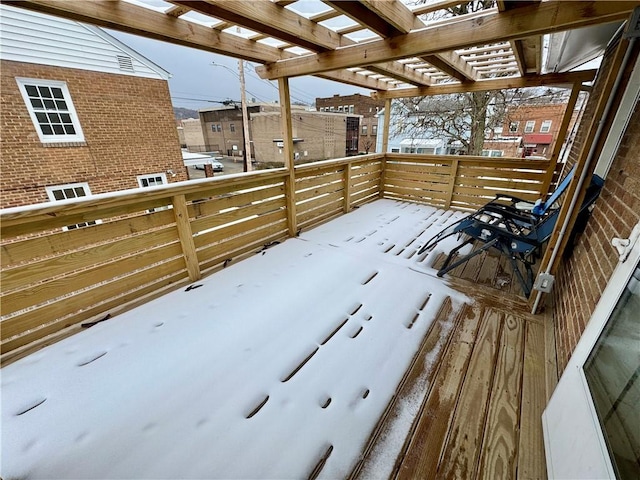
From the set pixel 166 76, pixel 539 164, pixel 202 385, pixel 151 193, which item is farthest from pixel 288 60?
pixel 166 76

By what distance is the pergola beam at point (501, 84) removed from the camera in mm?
3191

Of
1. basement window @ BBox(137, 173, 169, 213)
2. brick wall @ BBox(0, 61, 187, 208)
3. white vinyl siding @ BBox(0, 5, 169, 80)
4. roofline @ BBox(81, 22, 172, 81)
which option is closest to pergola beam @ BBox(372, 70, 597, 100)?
roofline @ BBox(81, 22, 172, 81)

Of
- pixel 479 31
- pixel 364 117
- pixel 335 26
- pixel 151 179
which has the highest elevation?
pixel 364 117

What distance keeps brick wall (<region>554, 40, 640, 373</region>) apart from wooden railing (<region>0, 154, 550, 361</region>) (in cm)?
260

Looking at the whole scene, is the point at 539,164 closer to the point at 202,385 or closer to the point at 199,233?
the point at 199,233

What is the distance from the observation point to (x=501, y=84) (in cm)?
362

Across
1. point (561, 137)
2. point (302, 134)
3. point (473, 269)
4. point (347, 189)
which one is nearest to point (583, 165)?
point (473, 269)

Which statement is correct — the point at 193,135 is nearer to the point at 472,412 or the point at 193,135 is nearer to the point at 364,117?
the point at 364,117

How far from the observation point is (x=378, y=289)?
2.25 meters

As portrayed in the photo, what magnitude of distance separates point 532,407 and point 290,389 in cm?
121

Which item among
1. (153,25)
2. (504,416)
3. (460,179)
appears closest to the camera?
(504,416)

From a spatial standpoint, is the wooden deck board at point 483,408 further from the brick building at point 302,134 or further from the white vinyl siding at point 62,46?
the brick building at point 302,134

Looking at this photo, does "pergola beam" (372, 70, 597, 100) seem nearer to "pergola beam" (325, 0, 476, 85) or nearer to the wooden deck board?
"pergola beam" (325, 0, 476, 85)

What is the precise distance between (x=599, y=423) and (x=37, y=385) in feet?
8.30
